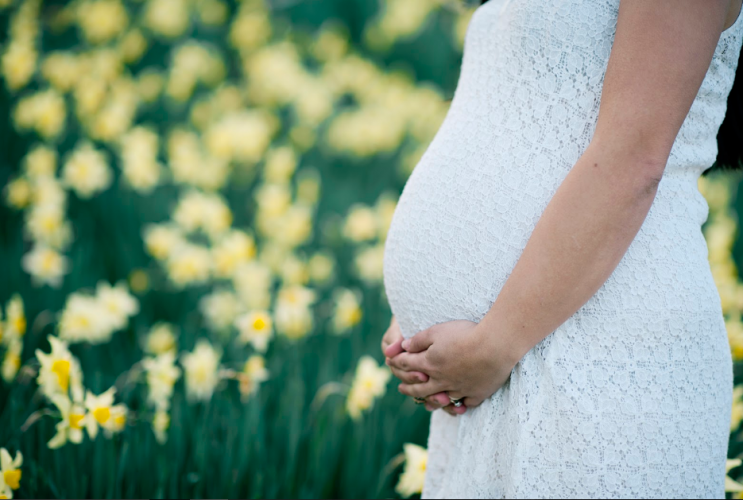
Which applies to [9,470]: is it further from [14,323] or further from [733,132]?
[733,132]

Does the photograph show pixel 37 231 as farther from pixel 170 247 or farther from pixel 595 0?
pixel 595 0

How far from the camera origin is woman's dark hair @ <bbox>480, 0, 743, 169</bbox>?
1085 millimetres

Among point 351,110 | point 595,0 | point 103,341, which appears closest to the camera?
point 595,0

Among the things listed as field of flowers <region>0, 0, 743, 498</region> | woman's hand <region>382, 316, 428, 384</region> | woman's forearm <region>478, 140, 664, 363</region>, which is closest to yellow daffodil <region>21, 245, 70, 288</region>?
field of flowers <region>0, 0, 743, 498</region>

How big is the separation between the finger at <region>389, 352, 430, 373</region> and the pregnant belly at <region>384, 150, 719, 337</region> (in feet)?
0.23

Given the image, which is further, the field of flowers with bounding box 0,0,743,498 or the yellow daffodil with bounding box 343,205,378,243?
the yellow daffodil with bounding box 343,205,378,243

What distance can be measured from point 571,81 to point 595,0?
13 cm

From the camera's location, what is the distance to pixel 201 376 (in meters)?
1.74

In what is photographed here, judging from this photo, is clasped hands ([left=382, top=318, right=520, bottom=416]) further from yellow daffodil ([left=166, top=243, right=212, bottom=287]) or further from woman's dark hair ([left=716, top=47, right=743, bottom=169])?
yellow daffodil ([left=166, top=243, right=212, bottom=287])

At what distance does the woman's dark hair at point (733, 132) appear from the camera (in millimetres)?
1085

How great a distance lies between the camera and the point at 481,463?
3.09 feet

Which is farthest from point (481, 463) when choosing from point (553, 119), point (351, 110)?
point (351, 110)

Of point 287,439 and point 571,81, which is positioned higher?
point 571,81

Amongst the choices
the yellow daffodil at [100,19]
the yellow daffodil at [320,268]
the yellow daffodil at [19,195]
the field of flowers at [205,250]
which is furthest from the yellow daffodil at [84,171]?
the yellow daffodil at [100,19]
